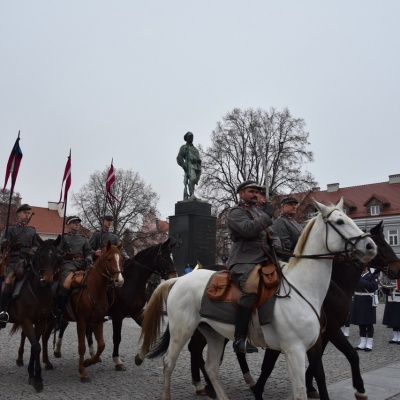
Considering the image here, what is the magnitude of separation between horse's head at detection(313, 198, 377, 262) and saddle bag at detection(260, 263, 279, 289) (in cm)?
63

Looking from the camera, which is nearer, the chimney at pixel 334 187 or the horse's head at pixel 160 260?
the horse's head at pixel 160 260

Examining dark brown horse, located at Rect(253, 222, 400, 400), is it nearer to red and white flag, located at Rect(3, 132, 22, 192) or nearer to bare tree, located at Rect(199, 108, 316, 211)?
red and white flag, located at Rect(3, 132, 22, 192)

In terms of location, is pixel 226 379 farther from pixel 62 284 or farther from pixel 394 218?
pixel 394 218

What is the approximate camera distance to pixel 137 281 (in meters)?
9.20

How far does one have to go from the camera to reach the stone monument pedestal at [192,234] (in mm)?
15602

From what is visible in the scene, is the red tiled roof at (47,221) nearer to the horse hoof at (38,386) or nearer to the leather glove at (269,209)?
the horse hoof at (38,386)

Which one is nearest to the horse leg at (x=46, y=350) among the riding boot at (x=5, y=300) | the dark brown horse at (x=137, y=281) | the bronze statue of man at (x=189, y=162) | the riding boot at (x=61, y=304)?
the riding boot at (x=61, y=304)

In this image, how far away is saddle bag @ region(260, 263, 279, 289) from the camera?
5.16 m

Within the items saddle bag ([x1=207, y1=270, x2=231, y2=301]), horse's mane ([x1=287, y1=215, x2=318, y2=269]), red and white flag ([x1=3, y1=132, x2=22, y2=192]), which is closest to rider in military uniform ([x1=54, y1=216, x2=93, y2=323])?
red and white flag ([x1=3, y1=132, x2=22, y2=192])

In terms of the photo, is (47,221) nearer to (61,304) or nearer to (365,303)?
(365,303)

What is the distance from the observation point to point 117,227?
149 ft

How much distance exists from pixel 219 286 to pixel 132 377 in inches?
123

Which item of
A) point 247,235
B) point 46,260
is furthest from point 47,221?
point 247,235

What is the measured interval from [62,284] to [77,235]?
4.27 ft
